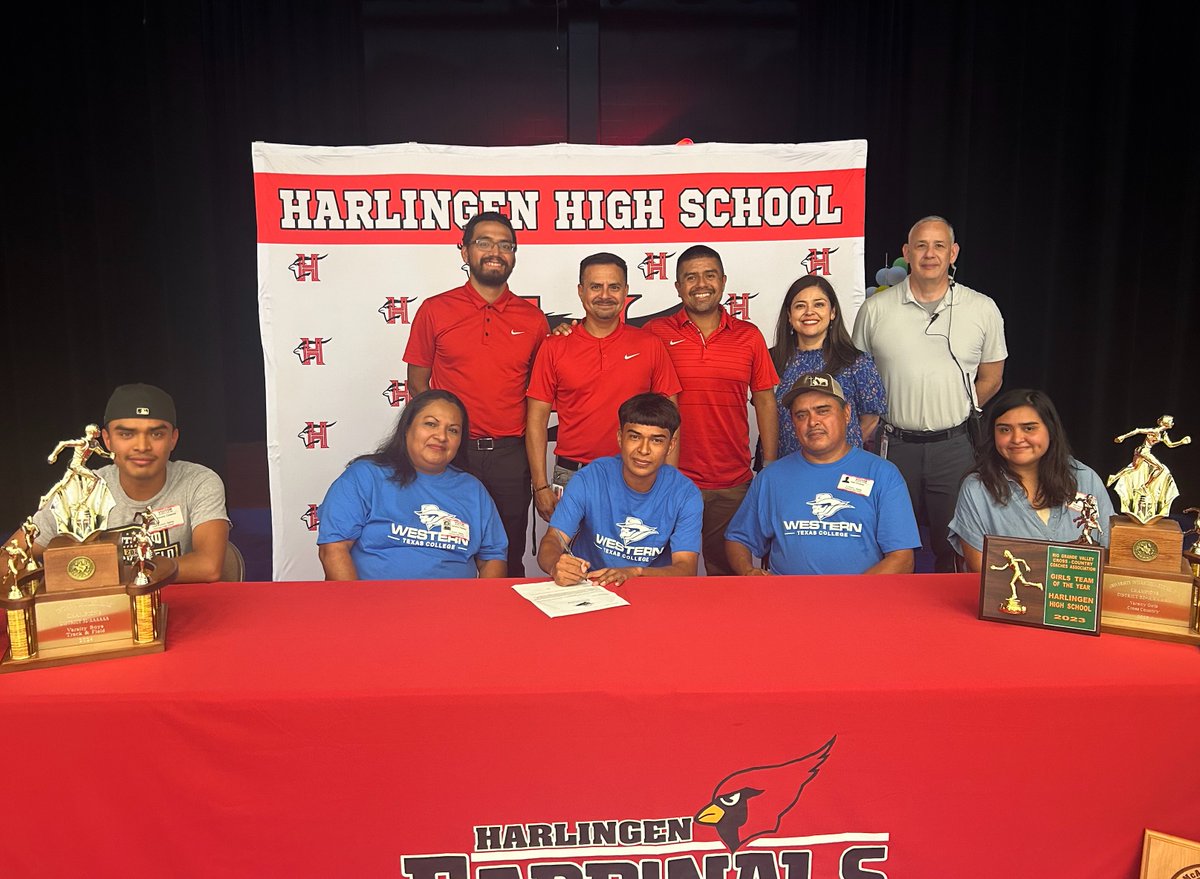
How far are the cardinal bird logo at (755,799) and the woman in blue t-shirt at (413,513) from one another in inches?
42.9

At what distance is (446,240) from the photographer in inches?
131

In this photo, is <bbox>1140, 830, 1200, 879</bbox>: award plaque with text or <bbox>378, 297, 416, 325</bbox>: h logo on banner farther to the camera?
<bbox>378, 297, 416, 325</bbox>: h logo on banner

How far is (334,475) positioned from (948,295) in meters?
2.46

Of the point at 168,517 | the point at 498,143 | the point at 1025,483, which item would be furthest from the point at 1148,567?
the point at 498,143

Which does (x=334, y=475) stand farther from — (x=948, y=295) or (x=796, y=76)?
(x=796, y=76)

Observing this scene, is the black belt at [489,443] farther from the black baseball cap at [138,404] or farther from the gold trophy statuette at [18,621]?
the gold trophy statuette at [18,621]

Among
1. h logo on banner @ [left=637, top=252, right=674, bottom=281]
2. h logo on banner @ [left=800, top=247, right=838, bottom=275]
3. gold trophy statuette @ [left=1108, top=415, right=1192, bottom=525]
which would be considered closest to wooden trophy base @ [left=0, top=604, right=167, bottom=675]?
gold trophy statuette @ [left=1108, top=415, right=1192, bottom=525]

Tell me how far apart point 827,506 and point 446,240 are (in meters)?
1.90

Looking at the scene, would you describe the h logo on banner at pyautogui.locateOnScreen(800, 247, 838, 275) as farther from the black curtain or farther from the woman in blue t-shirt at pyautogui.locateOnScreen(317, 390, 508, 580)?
the black curtain

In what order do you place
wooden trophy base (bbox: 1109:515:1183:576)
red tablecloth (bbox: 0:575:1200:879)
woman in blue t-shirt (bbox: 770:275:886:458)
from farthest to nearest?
woman in blue t-shirt (bbox: 770:275:886:458), wooden trophy base (bbox: 1109:515:1183:576), red tablecloth (bbox: 0:575:1200:879)

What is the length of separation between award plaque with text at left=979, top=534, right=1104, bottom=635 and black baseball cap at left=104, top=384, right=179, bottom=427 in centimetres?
183

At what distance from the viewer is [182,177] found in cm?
465

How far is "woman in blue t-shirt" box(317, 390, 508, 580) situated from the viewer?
2164 mm

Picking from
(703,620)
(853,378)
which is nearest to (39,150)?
(853,378)
